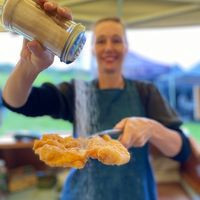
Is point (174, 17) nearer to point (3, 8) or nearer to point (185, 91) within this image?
point (185, 91)

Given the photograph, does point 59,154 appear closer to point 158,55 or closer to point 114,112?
point 114,112

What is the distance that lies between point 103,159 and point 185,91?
1.31 meters

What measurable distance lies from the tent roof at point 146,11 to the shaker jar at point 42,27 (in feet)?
0.51

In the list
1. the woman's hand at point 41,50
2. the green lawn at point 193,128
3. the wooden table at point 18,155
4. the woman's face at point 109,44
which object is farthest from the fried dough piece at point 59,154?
the green lawn at point 193,128

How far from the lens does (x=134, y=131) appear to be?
1.68 ft

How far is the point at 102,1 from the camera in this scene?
638 millimetres

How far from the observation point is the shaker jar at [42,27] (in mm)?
317

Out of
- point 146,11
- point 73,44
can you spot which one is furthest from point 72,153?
point 146,11

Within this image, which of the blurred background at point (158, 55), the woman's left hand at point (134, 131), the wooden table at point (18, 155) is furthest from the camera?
the wooden table at point (18, 155)

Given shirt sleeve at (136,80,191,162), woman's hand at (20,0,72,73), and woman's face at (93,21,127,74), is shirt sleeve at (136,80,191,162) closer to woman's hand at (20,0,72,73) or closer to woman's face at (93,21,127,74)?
woman's face at (93,21,127,74)

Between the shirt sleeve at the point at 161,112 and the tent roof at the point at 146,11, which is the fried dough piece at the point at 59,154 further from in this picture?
the shirt sleeve at the point at 161,112

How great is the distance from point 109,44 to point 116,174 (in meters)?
0.30

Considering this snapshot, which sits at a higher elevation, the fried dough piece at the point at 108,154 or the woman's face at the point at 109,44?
the woman's face at the point at 109,44

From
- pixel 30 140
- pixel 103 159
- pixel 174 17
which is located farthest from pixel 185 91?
pixel 103 159
